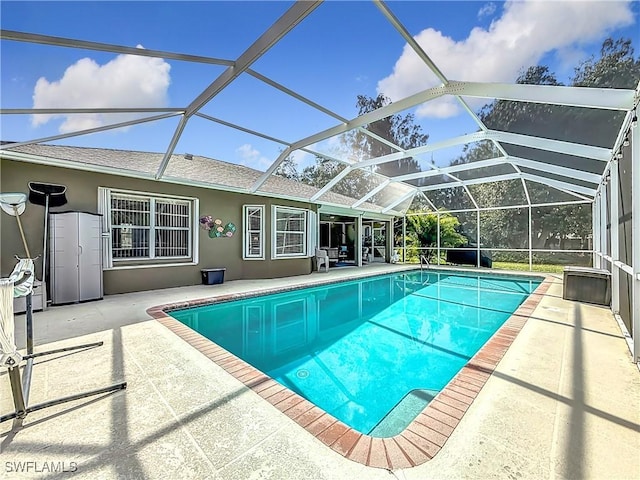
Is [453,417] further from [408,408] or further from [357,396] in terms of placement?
[357,396]

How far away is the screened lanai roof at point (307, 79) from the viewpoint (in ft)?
11.4

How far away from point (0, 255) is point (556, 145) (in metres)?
11.4

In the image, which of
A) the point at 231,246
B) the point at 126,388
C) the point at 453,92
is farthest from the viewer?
the point at 231,246

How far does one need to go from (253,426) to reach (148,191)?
7688 mm

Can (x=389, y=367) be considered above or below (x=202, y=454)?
below

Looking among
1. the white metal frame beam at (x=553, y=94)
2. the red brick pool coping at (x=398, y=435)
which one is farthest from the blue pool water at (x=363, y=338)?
the white metal frame beam at (x=553, y=94)

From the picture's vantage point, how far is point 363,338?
514 centimetres

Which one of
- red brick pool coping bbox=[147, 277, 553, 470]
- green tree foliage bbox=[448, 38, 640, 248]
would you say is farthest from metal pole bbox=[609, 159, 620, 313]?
red brick pool coping bbox=[147, 277, 553, 470]

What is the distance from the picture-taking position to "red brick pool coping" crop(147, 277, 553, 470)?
1876mm

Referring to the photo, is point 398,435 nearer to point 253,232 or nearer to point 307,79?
point 307,79

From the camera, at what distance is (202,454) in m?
1.86

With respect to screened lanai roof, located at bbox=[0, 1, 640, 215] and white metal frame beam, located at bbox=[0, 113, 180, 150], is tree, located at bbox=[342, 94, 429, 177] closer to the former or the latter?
screened lanai roof, located at bbox=[0, 1, 640, 215]

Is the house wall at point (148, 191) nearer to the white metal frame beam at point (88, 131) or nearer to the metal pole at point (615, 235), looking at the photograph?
the white metal frame beam at point (88, 131)

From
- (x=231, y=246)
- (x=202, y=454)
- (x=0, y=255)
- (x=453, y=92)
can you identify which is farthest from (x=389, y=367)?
(x=0, y=255)
